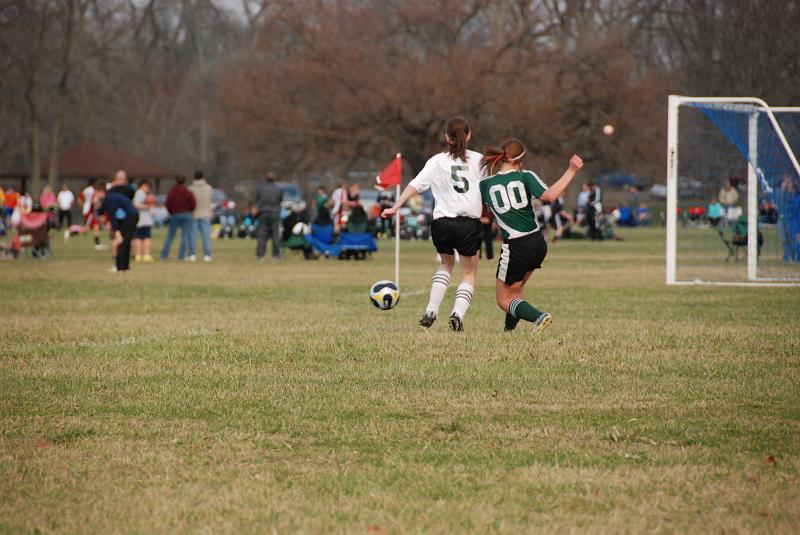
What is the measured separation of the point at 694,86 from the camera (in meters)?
41.7

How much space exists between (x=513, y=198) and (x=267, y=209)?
17.7 meters

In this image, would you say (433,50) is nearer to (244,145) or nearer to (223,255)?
(244,145)

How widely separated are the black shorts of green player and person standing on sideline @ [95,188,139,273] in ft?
43.9

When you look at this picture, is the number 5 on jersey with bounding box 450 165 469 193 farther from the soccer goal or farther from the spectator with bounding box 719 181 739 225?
the spectator with bounding box 719 181 739 225

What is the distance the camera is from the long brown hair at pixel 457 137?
11.3m

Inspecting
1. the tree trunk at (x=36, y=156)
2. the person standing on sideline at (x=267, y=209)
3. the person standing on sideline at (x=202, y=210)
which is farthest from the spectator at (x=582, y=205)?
the tree trunk at (x=36, y=156)

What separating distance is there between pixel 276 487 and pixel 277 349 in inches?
195

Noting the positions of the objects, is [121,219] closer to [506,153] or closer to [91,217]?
[506,153]

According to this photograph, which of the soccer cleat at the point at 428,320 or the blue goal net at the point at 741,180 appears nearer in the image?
the soccer cleat at the point at 428,320

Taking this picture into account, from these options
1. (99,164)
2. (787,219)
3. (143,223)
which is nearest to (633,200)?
(99,164)

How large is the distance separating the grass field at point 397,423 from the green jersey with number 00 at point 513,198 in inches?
37.3

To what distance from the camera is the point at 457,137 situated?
11.3m

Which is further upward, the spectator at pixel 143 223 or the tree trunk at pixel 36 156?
the tree trunk at pixel 36 156

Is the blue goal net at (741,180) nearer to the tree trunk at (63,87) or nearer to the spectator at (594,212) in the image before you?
the spectator at (594,212)
